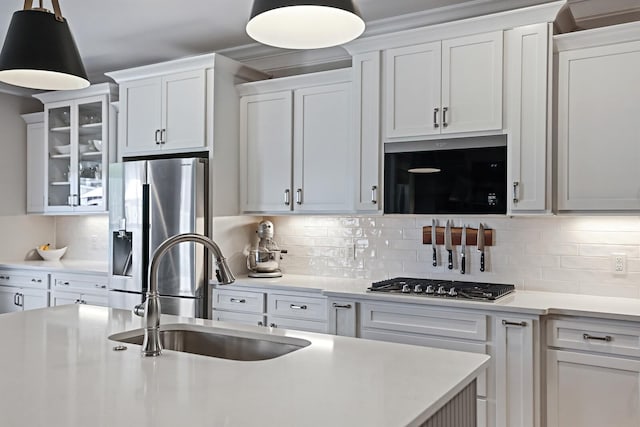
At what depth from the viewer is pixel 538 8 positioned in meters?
2.95

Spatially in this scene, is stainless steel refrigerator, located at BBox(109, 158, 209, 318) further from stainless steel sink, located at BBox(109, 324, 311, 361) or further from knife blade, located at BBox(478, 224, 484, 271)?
knife blade, located at BBox(478, 224, 484, 271)

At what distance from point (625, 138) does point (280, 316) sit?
7.42 feet

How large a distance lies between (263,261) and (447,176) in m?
1.49

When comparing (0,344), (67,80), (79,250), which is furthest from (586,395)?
(79,250)

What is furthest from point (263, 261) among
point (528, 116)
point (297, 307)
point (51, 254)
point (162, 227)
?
point (51, 254)

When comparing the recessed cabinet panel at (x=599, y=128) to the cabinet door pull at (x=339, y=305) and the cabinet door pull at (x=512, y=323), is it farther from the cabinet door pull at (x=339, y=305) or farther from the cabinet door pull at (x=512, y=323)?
the cabinet door pull at (x=339, y=305)

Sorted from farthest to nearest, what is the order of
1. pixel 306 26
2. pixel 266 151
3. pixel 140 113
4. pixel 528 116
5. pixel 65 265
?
pixel 65 265 → pixel 140 113 → pixel 266 151 → pixel 528 116 → pixel 306 26

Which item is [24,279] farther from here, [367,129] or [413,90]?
[413,90]

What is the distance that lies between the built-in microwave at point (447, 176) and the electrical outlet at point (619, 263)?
0.68 metres

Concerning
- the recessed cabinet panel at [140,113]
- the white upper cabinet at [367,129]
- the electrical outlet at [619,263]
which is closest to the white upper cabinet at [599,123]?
the electrical outlet at [619,263]

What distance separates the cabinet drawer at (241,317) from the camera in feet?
12.2

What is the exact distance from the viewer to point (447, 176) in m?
3.26

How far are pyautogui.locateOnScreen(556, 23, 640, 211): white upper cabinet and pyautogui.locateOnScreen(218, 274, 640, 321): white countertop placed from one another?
0.50m

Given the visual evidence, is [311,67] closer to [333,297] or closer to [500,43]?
[500,43]
